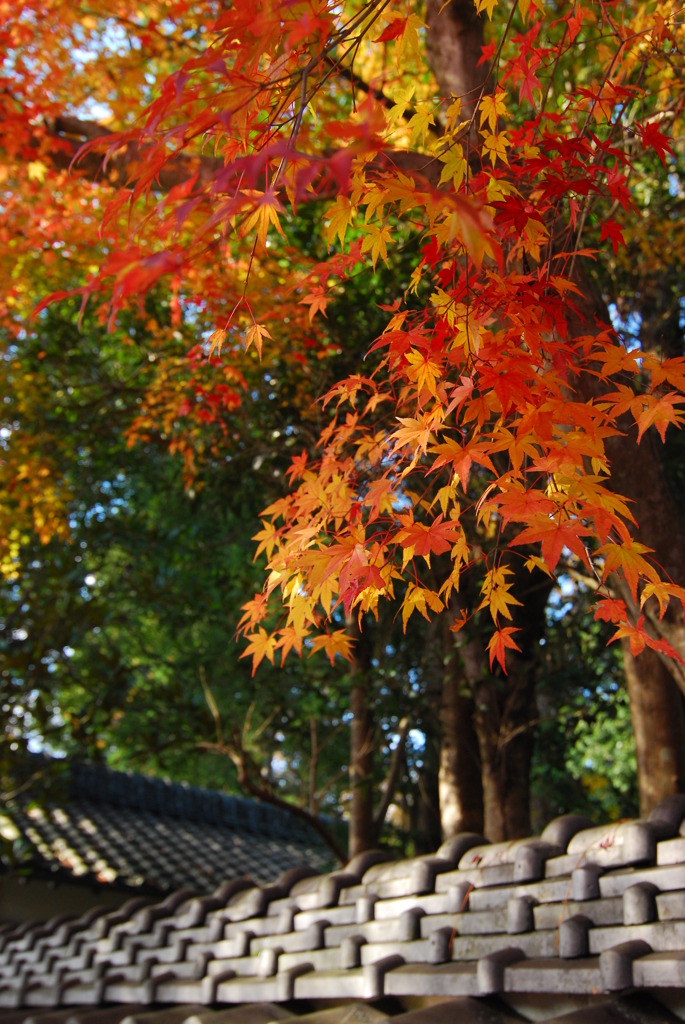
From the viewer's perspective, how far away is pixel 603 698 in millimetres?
6484

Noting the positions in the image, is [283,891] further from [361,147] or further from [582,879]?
[361,147]

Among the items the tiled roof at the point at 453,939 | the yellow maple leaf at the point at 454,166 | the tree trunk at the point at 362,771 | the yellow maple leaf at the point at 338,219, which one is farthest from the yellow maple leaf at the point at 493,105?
the tree trunk at the point at 362,771

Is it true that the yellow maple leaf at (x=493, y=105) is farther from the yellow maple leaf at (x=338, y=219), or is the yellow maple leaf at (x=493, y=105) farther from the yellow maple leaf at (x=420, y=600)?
the yellow maple leaf at (x=420, y=600)

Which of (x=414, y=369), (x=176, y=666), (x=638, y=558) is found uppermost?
(x=176, y=666)

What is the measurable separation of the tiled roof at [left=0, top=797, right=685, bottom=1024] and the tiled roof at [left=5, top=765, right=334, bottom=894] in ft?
16.9

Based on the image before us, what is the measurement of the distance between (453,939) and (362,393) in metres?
4.07

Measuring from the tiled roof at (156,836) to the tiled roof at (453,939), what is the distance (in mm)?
5142

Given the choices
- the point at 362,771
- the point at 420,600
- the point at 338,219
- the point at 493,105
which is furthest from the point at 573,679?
the point at 338,219

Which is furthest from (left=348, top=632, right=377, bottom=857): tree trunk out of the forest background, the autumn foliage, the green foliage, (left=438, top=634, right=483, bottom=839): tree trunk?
the autumn foliage

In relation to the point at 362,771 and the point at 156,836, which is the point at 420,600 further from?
the point at 156,836

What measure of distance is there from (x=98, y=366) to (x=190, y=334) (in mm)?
1561

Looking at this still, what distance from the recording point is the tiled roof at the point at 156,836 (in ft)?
32.0

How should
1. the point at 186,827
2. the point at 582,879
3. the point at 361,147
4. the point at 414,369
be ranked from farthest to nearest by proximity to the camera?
1. the point at 186,827
2. the point at 582,879
3. the point at 414,369
4. the point at 361,147

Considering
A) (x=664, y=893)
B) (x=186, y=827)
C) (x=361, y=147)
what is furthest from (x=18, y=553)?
(x=361, y=147)
